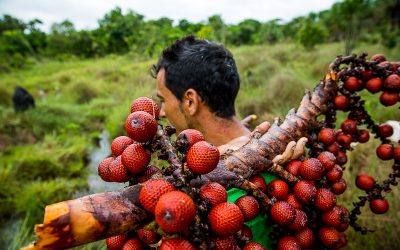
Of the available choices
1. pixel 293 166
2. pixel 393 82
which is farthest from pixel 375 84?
pixel 293 166

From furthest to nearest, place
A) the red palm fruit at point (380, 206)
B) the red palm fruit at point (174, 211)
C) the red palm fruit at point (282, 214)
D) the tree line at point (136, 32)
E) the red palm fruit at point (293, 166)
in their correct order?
the tree line at point (136, 32) < the red palm fruit at point (380, 206) < the red palm fruit at point (293, 166) < the red palm fruit at point (282, 214) < the red palm fruit at point (174, 211)

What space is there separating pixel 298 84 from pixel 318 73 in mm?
3621

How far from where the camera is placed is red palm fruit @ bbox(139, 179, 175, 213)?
842 mm

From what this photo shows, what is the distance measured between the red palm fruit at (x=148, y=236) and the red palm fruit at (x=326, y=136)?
963mm

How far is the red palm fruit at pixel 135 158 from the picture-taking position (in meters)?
0.92

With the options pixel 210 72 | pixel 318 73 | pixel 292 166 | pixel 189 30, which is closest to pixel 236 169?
pixel 292 166

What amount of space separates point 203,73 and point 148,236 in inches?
53.8

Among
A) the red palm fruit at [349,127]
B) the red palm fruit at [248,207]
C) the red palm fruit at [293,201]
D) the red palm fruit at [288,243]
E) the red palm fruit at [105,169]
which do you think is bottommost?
the red palm fruit at [288,243]

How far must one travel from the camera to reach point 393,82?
5.49ft

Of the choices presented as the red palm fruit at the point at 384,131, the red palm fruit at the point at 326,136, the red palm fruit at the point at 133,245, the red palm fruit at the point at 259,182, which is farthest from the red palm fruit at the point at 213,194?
the red palm fruit at the point at 384,131

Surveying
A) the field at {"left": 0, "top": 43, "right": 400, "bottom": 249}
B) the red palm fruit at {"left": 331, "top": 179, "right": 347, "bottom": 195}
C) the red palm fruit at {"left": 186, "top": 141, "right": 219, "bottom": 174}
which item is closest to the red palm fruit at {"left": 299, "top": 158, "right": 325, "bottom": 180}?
the red palm fruit at {"left": 331, "top": 179, "right": 347, "bottom": 195}

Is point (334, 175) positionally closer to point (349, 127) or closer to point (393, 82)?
point (349, 127)

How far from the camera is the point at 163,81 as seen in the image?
2277 millimetres

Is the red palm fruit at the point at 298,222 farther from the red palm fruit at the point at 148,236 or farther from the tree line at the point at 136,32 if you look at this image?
the tree line at the point at 136,32
